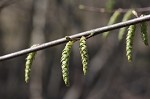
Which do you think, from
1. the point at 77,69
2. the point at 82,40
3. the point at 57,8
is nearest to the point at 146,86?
the point at 77,69

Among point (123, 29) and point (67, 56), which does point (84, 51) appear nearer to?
point (67, 56)

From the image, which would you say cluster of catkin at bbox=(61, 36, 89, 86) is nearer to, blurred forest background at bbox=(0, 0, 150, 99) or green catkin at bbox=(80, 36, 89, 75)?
green catkin at bbox=(80, 36, 89, 75)

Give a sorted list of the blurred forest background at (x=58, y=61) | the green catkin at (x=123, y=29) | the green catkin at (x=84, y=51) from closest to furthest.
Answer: the green catkin at (x=84, y=51) < the green catkin at (x=123, y=29) < the blurred forest background at (x=58, y=61)

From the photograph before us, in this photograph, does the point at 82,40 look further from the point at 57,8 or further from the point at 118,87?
the point at 118,87

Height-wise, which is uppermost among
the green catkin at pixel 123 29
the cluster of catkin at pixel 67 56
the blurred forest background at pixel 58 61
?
the blurred forest background at pixel 58 61

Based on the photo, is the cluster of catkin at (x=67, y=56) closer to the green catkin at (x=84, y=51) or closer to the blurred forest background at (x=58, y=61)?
the green catkin at (x=84, y=51)

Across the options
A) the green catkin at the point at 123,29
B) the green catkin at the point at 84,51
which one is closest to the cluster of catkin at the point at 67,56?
the green catkin at the point at 84,51

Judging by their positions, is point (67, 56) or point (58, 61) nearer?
point (67, 56)

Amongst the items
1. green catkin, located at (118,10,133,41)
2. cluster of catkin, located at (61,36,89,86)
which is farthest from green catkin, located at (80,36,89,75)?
green catkin, located at (118,10,133,41)

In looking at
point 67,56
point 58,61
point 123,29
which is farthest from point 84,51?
point 58,61
